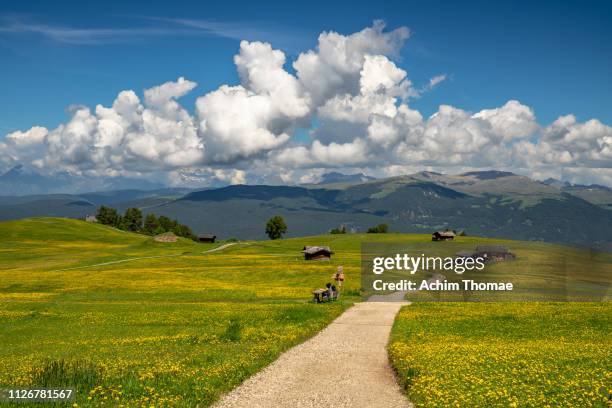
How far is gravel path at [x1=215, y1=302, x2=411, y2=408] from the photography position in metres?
17.8

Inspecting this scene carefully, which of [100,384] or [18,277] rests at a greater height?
[100,384]

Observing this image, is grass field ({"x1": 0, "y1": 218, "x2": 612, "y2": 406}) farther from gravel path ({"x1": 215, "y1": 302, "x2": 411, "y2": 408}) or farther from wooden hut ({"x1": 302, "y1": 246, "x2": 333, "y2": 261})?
wooden hut ({"x1": 302, "y1": 246, "x2": 333, "y2": 261})

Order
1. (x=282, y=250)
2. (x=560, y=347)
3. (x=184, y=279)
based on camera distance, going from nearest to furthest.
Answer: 1. (x=560, y=347)
2. (x=184, y=279)
3. (x=282, y=250)

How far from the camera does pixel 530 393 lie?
15.9 m

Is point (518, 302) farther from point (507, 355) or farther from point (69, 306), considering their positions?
point (69, 306)

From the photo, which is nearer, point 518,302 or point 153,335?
point 153,335

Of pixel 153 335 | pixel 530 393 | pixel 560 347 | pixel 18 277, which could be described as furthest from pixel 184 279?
pixel 530 393

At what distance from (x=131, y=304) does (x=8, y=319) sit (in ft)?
40.0

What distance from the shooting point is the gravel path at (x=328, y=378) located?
17812 millimetres

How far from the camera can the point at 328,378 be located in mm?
21031
